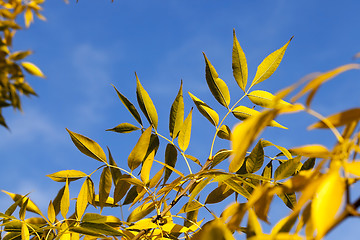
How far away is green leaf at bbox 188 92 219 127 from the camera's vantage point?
0.87 metres

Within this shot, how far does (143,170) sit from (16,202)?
0.35 m

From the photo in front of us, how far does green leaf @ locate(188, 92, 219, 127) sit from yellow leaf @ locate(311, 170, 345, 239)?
0.58 metres

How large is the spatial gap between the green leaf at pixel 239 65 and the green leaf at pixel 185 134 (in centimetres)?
14

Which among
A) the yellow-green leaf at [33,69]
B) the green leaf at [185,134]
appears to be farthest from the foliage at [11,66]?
the green leaf at [185,134]

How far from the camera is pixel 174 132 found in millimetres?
896

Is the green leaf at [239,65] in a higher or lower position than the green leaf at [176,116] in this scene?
higher

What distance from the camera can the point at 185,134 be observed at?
0.88m

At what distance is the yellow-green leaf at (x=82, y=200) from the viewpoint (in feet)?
2.92

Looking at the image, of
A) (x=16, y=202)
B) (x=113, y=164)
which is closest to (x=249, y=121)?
(x=113, y=164)

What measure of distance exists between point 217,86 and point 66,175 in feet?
1.33

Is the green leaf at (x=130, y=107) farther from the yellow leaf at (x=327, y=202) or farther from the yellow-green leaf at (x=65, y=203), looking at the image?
the yellow leaf at (x=327, y=202)

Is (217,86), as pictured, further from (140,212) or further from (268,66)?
(140,212)

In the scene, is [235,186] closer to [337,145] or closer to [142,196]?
[142,196]

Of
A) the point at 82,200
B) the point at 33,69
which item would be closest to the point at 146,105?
the point at 82,200
